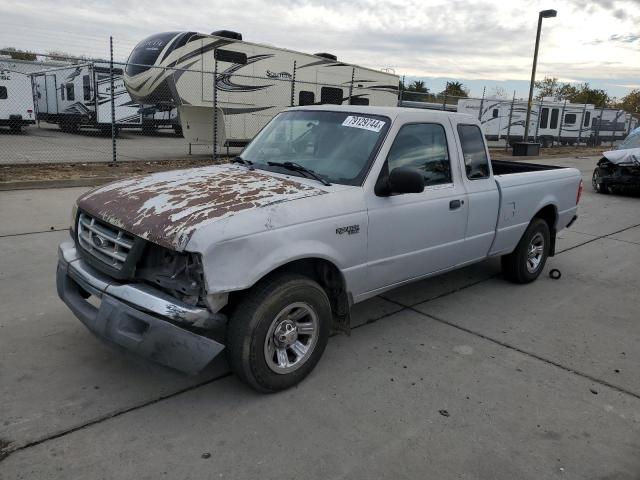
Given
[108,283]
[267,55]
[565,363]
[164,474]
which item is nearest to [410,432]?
[164,474]

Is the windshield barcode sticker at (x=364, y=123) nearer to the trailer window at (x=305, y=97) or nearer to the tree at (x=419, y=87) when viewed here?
the trailer window at (x=305, y=97)

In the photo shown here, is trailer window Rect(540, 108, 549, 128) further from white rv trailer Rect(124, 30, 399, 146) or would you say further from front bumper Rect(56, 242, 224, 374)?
front bumper Rect(56, 242, 224, 374)

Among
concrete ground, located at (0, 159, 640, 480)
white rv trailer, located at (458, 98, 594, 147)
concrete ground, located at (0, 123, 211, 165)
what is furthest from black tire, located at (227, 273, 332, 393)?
white rv trailer, located at (458, 98, 594, 147)

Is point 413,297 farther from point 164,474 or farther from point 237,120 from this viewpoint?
point 237,120

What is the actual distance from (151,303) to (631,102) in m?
73.1

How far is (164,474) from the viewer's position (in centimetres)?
265

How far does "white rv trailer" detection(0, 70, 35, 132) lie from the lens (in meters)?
20.8

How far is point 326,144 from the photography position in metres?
4.17

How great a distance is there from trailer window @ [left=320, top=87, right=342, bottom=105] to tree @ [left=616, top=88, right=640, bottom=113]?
56968 mm

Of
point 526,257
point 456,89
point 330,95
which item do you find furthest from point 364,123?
point 456,89

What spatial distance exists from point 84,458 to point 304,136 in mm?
2812

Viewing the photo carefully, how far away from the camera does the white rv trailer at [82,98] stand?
22.2m

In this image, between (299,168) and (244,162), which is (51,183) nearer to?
(244,162)

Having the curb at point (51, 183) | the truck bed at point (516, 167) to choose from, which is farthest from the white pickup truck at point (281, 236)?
the curb at point (51, 183)
